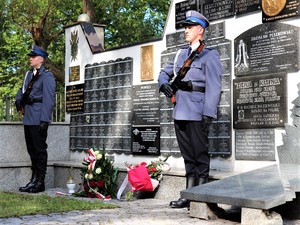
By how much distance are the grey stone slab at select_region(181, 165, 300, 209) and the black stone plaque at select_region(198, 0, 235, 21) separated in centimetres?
224

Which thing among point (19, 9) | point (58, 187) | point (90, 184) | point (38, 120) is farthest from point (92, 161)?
point (19, 9)

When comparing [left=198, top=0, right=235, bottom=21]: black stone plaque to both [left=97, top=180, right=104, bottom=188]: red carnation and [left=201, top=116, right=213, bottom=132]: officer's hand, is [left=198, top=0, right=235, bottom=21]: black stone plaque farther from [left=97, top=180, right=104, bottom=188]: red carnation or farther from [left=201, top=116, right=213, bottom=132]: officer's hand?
[left=97, top=180, right=104, bottom=188]: red carnation

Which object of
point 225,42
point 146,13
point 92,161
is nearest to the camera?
point 225,42

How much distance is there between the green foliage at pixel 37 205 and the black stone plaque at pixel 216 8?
2695 mm

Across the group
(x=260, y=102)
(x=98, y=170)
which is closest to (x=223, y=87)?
(x=260, y=102)

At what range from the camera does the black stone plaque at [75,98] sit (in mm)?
9469

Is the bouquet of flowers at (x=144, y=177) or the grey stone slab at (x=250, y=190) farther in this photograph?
the bouquet of flowers at (x=144, y=177)

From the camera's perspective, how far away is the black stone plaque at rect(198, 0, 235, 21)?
268 inches

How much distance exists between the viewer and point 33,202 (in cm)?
613

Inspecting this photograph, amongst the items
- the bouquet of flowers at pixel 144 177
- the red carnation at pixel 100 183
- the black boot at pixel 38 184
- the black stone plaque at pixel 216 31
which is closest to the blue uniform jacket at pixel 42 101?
the black boot at pixel 38 184

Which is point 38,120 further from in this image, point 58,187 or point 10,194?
point 58,187

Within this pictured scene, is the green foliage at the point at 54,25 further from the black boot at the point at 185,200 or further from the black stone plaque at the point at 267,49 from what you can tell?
the black boot at the point at 185,200

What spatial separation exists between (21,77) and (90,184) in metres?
13.9

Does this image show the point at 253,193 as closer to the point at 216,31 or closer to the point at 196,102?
the point at 196,102
